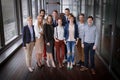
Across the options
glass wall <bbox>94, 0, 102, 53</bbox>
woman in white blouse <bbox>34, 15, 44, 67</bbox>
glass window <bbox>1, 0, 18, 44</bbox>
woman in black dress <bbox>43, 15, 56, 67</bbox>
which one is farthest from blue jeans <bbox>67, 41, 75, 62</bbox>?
glass window <bbox>1, 0, 18, 44</bbox>

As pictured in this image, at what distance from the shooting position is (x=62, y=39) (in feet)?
16.8

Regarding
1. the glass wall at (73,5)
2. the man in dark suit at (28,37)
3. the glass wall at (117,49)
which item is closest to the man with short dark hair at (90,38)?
the glass wall at (117,49)

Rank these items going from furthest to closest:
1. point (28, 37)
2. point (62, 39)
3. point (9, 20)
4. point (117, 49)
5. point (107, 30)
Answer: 1. point (9, 20)
2. point (107, 30)
3. point (62, 39)
4. point (28, 37)
5. point (117, 49)

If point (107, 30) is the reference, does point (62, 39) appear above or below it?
below

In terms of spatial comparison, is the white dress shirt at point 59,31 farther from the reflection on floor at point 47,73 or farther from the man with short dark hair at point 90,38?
the reflection on floor at point 47,73

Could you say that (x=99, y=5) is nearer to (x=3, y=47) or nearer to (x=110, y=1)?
(x=110, y=1)

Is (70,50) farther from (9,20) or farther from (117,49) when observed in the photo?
(9,20)

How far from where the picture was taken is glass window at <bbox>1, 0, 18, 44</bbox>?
262 inches

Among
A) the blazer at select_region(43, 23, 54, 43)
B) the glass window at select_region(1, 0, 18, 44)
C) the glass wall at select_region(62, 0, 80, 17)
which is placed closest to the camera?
the blazer at select_region(43, 23, 54, 43)

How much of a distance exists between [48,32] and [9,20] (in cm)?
274

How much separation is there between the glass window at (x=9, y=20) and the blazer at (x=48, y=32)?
85.8 inches

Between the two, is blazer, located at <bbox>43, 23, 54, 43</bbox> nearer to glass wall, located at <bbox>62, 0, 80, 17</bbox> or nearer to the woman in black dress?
the woman in black dress

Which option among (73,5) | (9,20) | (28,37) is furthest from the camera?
(73,5)

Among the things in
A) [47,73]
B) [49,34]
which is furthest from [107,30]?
[47,73]
